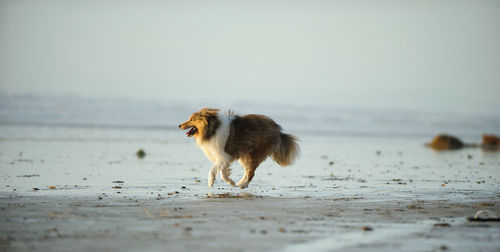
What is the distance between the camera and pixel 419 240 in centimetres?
595

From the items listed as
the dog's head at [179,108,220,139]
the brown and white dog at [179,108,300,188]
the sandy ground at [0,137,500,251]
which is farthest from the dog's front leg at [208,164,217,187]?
the dog's head at [179,108,220,139]

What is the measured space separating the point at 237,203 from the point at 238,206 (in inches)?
12.9

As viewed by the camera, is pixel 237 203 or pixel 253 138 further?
pixel 253 138

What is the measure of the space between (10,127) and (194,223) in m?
19.6

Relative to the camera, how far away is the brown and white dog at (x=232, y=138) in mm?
10297

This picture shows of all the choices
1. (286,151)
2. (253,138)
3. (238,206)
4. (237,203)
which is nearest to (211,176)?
(253,138)

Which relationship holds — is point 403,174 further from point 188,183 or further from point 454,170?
point 188,183

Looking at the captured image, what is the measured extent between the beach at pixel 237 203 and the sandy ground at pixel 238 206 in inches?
0.8

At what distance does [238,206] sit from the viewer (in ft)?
26.6

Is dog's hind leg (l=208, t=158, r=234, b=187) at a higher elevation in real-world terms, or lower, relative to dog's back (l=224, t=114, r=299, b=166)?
lower

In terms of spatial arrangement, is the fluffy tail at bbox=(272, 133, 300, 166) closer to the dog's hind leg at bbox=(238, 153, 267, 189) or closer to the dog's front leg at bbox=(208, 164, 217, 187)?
the dog's hind leg at bbox=(238, 153, 267, 189)

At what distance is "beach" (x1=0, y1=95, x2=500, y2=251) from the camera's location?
578 cm

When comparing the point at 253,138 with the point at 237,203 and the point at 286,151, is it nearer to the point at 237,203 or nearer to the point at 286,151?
the point at 286,151

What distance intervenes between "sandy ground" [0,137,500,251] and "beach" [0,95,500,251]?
0.06ft
